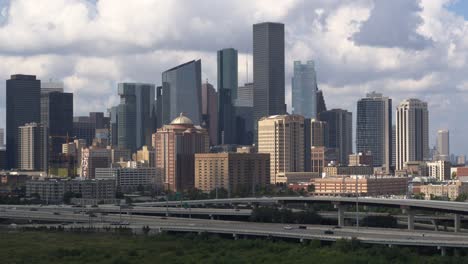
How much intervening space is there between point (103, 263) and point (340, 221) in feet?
158

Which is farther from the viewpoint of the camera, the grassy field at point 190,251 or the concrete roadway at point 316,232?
the concrete roadway at point 316,232

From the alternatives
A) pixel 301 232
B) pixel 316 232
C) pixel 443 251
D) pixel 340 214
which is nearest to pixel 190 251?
pixel 301 232

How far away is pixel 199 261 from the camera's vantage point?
95.0 meters

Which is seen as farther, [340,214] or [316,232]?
[340,214]

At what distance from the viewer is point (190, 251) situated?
103m

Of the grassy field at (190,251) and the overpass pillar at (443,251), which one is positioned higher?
the overpass pillar at (443,251)

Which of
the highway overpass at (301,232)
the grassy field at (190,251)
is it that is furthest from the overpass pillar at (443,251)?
the grassy field at (190,251)

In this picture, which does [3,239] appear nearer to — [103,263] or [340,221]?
[103,263]

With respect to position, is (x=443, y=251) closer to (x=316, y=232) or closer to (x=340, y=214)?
(x=316, y=232)

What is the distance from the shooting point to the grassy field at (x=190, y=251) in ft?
306

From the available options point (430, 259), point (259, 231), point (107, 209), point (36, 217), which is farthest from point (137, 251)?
point (107, 209)

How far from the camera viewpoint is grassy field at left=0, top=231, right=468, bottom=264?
306 ft

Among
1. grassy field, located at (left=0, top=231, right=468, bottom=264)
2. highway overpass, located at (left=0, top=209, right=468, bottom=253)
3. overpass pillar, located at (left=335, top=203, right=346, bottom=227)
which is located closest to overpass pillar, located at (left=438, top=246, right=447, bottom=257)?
highway overpass, located at (left=0, top=209, right=468, bottom=253)

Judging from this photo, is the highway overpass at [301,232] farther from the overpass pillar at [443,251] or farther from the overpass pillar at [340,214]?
the overpass pillar at [340,214]
